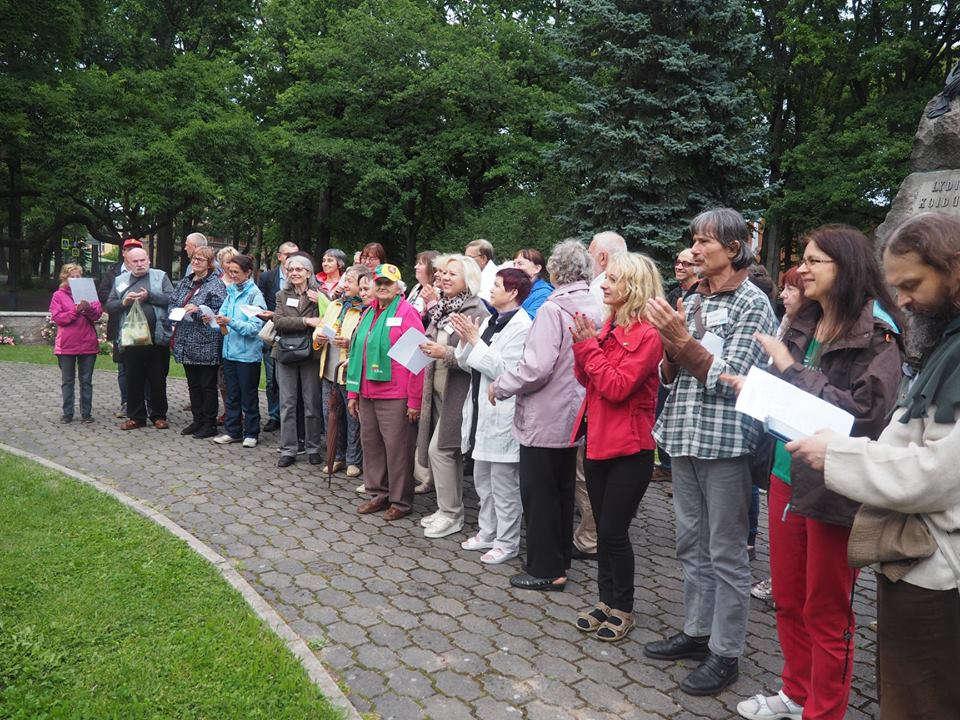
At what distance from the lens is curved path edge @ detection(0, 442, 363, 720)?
3400mm

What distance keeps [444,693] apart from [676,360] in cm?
188

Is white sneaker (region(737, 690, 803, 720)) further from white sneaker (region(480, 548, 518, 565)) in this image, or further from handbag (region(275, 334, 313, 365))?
handbag (region(275, 334, 313, 365))

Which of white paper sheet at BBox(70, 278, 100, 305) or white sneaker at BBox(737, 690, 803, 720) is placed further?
white paper sheet at BBox(70, 278, 100, 305)

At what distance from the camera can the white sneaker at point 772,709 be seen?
11.0 feet

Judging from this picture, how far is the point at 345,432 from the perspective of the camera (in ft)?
25.3

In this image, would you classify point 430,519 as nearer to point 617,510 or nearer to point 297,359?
point 617,510

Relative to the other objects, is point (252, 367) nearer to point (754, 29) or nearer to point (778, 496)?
point (778, 496)

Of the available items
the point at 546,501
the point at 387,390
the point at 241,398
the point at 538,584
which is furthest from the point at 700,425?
the point at 241,398

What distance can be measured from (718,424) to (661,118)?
13053mm

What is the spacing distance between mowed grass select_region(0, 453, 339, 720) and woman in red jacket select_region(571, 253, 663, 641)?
169 centimetres

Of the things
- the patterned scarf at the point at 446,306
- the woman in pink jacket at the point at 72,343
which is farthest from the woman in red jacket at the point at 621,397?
the woman in pink jacket at the point at 72,343

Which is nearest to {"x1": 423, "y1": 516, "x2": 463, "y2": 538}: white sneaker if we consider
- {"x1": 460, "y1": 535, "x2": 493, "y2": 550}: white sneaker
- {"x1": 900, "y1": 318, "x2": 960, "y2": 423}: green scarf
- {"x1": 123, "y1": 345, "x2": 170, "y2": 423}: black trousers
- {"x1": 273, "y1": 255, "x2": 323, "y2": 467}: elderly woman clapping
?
{"x1": 460, "y1": 535, "x2": 493, "y2": 550}: white sneaker

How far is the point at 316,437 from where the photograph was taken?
7.80 metres

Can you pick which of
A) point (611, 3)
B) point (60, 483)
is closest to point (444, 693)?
point (60, 483)
